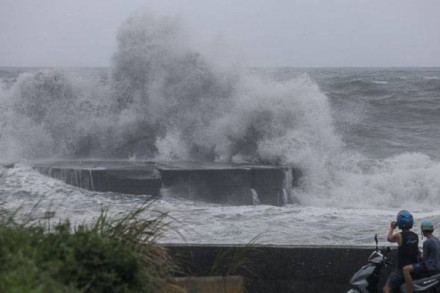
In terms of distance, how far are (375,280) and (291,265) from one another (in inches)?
32.7

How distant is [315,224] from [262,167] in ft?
11.2

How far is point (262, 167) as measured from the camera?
46.8 feet

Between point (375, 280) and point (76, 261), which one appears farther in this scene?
point (375, 280)

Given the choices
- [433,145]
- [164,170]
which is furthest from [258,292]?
[433,145]

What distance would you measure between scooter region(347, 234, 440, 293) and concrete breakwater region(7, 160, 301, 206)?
7.25 m

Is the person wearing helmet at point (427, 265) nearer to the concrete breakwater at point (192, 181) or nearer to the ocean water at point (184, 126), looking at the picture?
the ocean water at point (184, 126)

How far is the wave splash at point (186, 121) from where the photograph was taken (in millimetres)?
16594

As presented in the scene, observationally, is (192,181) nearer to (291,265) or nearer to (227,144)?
(227,144)

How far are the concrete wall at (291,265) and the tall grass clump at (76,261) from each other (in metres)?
1.61

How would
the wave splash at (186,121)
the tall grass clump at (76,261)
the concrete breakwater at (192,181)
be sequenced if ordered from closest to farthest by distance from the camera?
the tall grass clump at (76,261) < the concrete breakwater at (192,181) < the wave splash at (186,121)

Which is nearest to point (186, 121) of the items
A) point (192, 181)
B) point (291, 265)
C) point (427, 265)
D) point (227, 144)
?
point (227, 144)

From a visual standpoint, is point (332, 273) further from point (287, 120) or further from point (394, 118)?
point (394, 118)

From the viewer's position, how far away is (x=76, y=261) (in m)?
4.34

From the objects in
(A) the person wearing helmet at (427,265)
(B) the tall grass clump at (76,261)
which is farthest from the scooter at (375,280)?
(B) the tall grass clump at (76,261)
